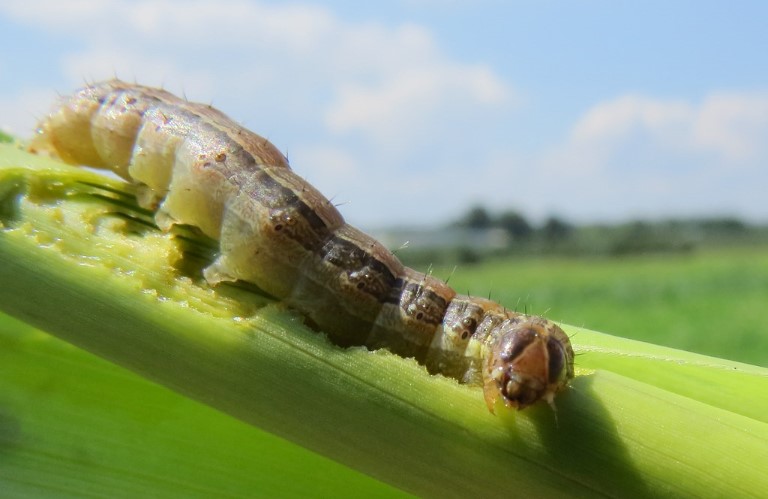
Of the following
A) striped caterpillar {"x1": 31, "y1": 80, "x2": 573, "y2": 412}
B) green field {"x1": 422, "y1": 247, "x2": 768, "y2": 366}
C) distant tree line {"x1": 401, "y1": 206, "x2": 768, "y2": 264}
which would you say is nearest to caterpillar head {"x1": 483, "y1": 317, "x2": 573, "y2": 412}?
striped caterpillar {"x1": 31, "y1": 80, "x2": 573, "y2": 412}

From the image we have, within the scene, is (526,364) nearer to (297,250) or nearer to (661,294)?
(297,250)

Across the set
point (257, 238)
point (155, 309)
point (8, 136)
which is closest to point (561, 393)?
point (155, 309)

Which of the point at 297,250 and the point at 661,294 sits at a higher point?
the point at 661,294

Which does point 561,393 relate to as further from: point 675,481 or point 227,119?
point 227,119

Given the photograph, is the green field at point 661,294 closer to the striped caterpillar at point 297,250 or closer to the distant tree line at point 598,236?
the distant tree line at point 598,236

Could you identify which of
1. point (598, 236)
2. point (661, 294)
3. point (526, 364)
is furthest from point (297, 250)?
point (598, 236)

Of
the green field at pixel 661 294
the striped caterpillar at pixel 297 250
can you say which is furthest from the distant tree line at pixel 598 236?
the striped caterpillar at pixel 297 250

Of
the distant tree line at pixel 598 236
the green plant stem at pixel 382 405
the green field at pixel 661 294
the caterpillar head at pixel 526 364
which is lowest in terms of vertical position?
the green plant stem at pixel 382 405

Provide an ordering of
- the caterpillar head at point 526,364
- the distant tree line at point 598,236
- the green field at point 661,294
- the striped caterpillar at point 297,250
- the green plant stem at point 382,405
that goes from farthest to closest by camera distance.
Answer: the distant tree line at point 598,236
the green field at point 661,294
the striped caterpillar at point 297,250
the caterpillar head at point 526,364
the green plant stem at point 382,405
